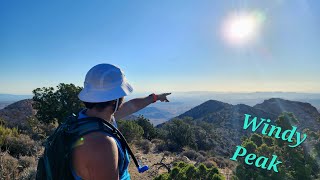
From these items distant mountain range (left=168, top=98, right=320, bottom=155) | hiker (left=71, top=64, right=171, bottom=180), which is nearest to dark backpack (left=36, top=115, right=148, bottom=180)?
hiker (left=71, top=64, right=171, bottom=180)

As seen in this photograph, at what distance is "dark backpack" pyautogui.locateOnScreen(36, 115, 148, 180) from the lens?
88.0 inches

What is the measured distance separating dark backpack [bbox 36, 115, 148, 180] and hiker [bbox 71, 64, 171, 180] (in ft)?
0.15

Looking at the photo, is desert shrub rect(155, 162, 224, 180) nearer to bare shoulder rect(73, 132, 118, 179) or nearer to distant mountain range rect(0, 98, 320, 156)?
bare shoulder rect(73, 132, 118, 179)

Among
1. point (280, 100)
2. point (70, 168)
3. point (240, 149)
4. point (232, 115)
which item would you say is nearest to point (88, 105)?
point (70, 168)

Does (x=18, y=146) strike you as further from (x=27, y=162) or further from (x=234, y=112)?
(x=234, y=112)

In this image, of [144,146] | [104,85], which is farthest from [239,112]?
[104,85]

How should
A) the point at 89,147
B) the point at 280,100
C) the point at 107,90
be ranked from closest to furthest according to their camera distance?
the point at 89,147 < the point at 107,90 < the point at 280,100

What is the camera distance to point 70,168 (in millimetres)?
2250

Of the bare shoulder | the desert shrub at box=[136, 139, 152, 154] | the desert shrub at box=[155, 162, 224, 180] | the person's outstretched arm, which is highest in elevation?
the person's outstretched arm

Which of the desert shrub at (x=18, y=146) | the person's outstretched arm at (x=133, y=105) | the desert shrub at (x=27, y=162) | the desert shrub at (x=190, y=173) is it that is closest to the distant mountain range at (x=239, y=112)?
the desert shrub at (x=18, y=146)

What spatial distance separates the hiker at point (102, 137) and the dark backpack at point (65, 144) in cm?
5

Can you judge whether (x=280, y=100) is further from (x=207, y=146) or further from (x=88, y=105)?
(x=88, y=105)

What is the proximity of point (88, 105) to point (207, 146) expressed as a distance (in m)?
26.7

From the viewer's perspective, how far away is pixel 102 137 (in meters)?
2.15
